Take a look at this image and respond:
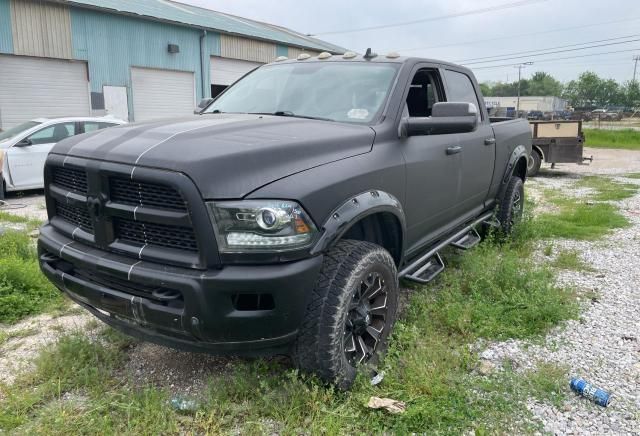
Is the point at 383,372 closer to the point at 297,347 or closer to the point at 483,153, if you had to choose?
the point at 297,347

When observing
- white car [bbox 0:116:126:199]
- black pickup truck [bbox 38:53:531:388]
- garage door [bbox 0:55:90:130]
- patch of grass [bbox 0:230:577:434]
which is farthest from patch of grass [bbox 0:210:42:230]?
garage door [bbox 0:55:90:130]

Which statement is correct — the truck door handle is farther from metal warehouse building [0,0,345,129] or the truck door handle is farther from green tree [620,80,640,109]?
green tree [620,80,640,109]

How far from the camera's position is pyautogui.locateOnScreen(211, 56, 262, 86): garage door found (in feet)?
67.5

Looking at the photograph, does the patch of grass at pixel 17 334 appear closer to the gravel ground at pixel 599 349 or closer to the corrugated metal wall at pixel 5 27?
the gravel ground at pixel 599 349

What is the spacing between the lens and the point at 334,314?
2699 mm

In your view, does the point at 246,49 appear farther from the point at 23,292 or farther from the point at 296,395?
the point at 296,395

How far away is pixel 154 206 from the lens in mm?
2545

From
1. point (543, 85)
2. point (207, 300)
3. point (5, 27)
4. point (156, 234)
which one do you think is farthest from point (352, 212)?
point (543, 85)

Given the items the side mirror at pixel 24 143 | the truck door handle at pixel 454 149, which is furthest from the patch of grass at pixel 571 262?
the side mirror at pixel 24 143

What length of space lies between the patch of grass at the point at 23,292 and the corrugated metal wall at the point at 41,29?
1207 cm

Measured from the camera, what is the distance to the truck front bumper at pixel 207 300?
2.41m

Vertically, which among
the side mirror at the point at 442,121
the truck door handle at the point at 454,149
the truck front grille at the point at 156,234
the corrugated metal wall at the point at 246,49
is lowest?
the truck front grille at the point at 156,234

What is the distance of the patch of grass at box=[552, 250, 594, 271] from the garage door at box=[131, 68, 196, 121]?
14030mm

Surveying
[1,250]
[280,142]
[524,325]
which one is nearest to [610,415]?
[524,325]
